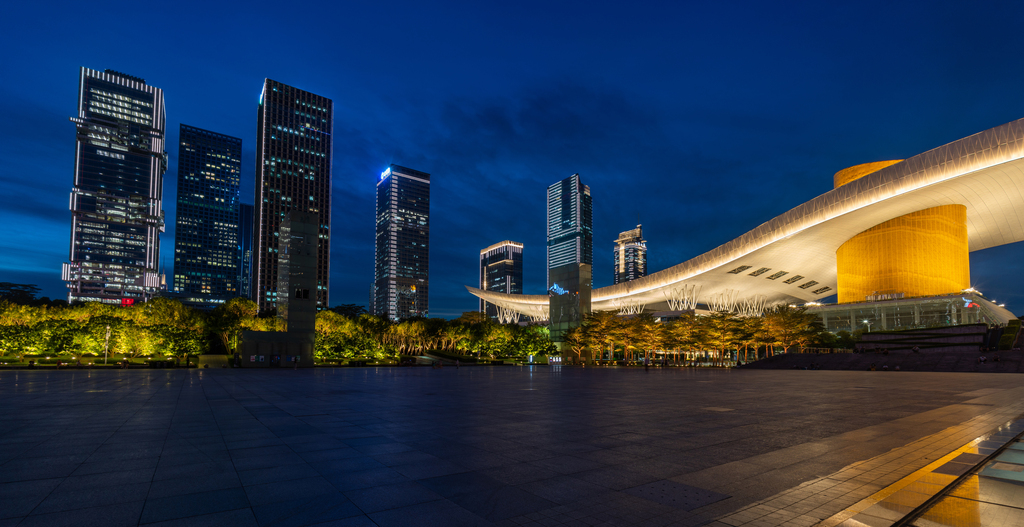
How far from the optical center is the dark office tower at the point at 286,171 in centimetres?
16725

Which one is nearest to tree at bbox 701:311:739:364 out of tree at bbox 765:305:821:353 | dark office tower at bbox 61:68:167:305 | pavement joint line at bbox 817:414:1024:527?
tree at bbox 765:305:821:353

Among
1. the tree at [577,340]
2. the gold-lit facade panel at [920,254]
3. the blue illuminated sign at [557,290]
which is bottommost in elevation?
the tree at [577,340]

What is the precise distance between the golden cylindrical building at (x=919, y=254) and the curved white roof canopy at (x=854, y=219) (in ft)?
6.26

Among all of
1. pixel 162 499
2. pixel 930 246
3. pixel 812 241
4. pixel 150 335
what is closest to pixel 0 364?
pixel 150 335

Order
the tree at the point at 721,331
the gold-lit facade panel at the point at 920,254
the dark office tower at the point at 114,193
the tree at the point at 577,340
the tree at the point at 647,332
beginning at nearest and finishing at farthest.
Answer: the tree at the point at 721,331 < the tree at the point at 577,340 < the tree at the point at 647,332 < the gold-lit facade panel at the point at 920,254 < the dark office tower at the point at 114,193

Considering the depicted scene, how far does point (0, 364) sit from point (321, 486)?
160ft

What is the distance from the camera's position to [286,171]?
6890 inches

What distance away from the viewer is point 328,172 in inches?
7205

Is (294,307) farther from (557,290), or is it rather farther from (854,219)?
(854,219)

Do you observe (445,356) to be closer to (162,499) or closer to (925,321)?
(925,321)

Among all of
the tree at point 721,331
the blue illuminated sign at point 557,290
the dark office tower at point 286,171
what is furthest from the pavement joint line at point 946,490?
the dark office tower at point 286,171

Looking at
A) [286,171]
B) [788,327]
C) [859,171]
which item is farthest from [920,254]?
[286,171]

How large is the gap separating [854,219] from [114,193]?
209 metres

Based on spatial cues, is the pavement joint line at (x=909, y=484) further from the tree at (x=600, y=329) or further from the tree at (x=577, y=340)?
the tree at (x=577, y=340)
